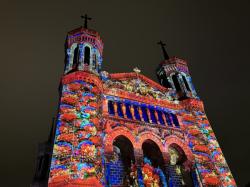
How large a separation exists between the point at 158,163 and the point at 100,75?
28.3 ft

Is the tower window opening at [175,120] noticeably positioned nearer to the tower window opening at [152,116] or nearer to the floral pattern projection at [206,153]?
Result: the floral pattern projection at [206,153]

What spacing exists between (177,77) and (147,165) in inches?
455

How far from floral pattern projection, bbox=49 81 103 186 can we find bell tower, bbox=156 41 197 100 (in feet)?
32.5

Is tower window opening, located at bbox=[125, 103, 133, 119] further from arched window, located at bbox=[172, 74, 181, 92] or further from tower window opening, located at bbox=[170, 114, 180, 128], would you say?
arched window, located at bbox=[172, 74, 181, 92]

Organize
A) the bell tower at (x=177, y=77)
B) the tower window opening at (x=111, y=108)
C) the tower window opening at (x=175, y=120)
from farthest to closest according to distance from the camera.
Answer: the bell tower at (x=177, y=77) < the tower window opening at (x=175, y=120) < the tower window opening at (x=111, y=108)

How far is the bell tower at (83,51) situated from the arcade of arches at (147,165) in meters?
6.97

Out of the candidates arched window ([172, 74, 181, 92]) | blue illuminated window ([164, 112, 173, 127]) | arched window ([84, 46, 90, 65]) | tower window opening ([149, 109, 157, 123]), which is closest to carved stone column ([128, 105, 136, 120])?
tower window opening ([149, 109, 157, 123])

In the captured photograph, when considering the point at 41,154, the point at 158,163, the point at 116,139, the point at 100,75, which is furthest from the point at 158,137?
the point at 41,154

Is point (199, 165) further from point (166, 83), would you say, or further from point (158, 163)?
point (166, 83)

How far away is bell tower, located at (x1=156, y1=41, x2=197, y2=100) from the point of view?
23.0m

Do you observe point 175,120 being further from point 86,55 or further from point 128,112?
point 86,55

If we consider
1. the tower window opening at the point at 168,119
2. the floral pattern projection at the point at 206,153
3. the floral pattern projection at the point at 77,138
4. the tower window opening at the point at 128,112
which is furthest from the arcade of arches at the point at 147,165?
the tower window opening at the point at 128,112

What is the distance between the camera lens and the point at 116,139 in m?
16.4

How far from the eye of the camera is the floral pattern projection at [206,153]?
1656 centimetres
